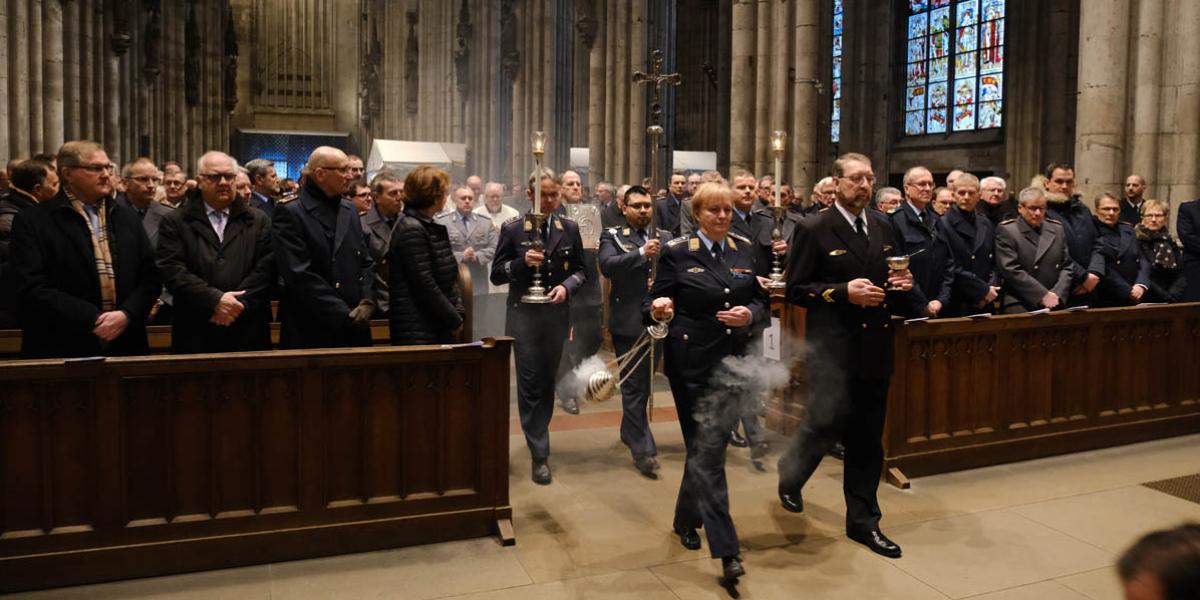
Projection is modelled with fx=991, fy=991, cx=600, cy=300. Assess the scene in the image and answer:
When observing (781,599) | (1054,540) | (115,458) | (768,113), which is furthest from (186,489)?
(768,113)

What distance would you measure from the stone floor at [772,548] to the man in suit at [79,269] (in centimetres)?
115

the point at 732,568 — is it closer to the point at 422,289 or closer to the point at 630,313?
the point at 422,289

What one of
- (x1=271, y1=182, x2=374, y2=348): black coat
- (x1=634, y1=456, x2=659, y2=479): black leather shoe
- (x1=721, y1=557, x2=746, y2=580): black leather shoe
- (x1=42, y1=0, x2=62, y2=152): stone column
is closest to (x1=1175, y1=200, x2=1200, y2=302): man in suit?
(x1=634, y1=456, x2=659, y2=479): black leather shoe

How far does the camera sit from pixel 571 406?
825 cm

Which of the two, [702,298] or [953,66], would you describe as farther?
[953,66]

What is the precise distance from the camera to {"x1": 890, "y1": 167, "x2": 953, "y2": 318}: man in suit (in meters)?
6.57

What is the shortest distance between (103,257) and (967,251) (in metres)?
5.41

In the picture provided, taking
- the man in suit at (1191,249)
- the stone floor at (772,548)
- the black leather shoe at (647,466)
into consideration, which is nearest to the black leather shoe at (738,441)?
the stone floor at (772,548)

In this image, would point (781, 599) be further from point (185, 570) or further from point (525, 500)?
point (185, 570)

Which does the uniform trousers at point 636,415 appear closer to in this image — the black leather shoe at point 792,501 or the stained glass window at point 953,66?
the black leather shoe at point 792,501

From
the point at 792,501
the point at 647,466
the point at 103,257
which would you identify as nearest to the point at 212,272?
the point at 103,257

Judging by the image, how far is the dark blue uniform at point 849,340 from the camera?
→ 4918mm

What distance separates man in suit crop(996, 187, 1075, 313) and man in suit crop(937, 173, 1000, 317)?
11 cm

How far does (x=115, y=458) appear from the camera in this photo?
438cm
